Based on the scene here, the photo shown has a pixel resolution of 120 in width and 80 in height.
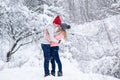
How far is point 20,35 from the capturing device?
15.6m

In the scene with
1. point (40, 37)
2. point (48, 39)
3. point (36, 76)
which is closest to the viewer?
point (48, 39)

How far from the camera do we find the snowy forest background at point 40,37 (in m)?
13.3

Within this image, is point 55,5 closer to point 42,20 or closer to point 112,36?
point 42,20

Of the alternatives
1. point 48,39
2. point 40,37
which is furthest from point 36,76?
point 40,37

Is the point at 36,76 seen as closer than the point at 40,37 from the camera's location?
Yes

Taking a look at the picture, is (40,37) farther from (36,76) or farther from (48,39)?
(48,39)

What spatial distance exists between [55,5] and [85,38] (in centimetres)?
231

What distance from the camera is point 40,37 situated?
1555cm

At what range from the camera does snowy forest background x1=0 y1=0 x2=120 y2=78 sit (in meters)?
13.3

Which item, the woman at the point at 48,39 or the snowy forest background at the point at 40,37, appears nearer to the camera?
the woman at the point at 48,39

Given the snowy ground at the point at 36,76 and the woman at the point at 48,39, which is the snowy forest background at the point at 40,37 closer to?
the snowy ground at the point at 36,76

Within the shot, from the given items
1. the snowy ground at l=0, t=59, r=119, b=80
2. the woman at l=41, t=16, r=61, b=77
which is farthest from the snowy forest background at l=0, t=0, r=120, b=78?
the woman at l=41, t=16, r=61, b=77

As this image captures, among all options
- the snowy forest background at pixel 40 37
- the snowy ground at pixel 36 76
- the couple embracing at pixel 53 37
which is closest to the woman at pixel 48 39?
the couple embracing at pixel 53 37

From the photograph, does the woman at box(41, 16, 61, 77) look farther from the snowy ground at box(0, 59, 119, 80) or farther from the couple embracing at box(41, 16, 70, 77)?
the snowy ground at box(0, 59, 119, 80)
